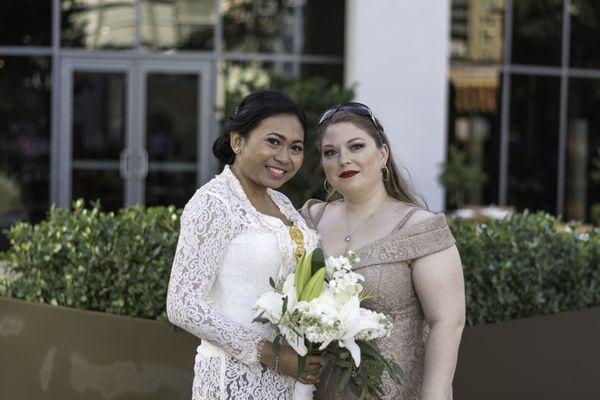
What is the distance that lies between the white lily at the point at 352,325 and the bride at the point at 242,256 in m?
0.12

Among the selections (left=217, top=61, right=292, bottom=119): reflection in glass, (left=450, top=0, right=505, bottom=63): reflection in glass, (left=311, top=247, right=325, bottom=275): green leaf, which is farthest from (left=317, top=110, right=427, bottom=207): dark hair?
(left=450, top=0, right=505, bottom=63): reflection in glass

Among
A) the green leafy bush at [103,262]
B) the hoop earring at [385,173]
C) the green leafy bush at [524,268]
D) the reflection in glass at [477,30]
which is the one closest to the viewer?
the hoop earring at [385,173]

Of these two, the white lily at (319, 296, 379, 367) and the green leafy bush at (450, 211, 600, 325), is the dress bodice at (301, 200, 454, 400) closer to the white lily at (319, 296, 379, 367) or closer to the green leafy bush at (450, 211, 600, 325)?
the white lily at (319, 296, 379, 367)

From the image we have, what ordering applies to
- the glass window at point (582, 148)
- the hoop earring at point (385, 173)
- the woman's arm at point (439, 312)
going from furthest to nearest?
the glass window at point (582, 148) < the hoop earring at point (385, 173) < the woman's arm at point (439, 312)

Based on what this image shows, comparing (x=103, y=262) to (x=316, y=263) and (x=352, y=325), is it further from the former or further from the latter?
(x=352, y=325)

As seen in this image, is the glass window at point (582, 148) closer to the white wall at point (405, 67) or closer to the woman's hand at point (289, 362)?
the white wall at point (405, 67)

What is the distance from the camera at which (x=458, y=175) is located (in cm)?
1210

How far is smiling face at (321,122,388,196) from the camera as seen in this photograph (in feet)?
10.0

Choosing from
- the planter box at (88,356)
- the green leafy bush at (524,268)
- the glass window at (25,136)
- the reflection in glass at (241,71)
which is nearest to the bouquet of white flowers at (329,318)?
the planter box at (88,356)

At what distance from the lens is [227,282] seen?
2.89 metres

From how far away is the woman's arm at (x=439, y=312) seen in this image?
2959 mm

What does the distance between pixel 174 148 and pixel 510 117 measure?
5096 mm

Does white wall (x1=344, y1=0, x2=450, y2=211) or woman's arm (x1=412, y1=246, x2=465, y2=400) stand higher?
white wall (x1=344, y1=0, x2=450, y2=211)

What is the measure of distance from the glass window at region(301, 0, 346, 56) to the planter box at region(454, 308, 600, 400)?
358 inches
